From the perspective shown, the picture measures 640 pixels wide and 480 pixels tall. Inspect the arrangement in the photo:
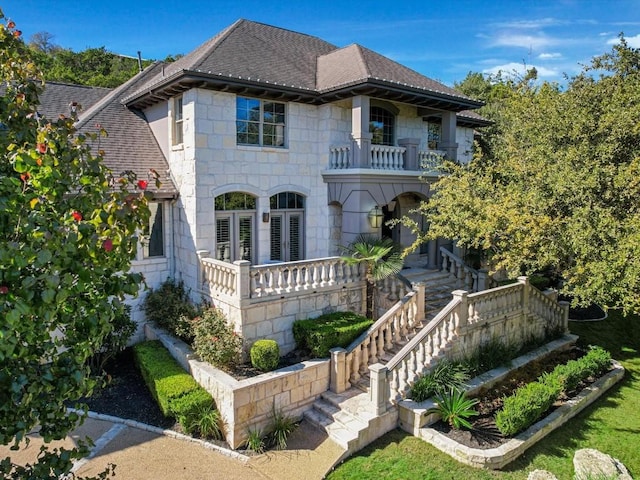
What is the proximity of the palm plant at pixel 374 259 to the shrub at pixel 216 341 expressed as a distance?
4.13 m

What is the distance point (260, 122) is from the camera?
15492 mm

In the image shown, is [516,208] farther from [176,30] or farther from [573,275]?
[176,30]

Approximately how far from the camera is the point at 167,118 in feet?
52.3

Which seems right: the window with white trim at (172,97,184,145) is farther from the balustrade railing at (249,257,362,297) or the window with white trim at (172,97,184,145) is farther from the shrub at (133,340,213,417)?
the shrub at (133,340,213,417)

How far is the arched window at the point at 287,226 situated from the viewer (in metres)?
16.3

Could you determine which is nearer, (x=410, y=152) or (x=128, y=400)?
(x=128, y=400)

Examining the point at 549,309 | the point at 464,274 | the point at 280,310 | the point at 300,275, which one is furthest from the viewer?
the point at 464,274

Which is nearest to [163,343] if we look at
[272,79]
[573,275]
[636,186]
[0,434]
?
[272,79]

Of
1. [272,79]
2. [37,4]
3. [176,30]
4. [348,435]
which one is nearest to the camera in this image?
[348,435]

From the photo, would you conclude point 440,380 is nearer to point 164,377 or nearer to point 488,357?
point 488,357

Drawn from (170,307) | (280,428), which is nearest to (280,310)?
(280,428)

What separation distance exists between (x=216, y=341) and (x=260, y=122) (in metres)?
7.67

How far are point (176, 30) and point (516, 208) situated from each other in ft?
61.4

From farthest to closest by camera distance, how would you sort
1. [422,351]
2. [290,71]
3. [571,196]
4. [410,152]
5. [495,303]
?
[410,152], [290,71], [495,303], [571,196], [422,351]
